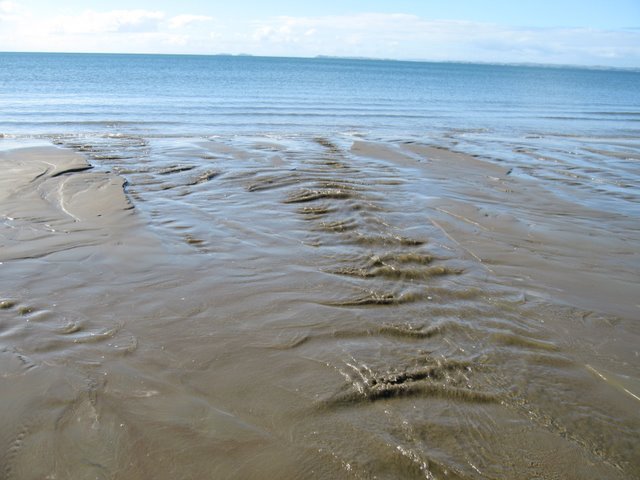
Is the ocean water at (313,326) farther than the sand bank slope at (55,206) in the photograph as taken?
No

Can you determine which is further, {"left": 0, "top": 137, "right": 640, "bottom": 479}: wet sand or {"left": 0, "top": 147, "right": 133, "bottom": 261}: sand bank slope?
{"left": 0, "top": 147, "right": 133, "bottom": 261}: sand bank slope

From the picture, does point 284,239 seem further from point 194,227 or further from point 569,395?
point 569,395

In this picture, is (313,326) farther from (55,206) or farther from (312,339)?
(55,206)

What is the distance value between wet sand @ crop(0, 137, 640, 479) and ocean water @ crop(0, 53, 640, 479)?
Result: 0.02 metres

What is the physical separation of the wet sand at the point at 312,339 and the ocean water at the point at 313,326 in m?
0.02

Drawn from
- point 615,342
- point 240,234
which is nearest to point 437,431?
point 615,342

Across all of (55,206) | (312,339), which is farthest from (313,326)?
(55,206)

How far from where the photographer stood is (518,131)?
21.1 metres

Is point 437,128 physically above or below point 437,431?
below

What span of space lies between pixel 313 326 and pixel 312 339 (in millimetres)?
220

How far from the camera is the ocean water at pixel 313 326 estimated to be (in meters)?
2.79

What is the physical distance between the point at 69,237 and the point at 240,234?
2.13 m

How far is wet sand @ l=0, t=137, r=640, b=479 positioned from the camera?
277 centimetres

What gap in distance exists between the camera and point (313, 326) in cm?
415
